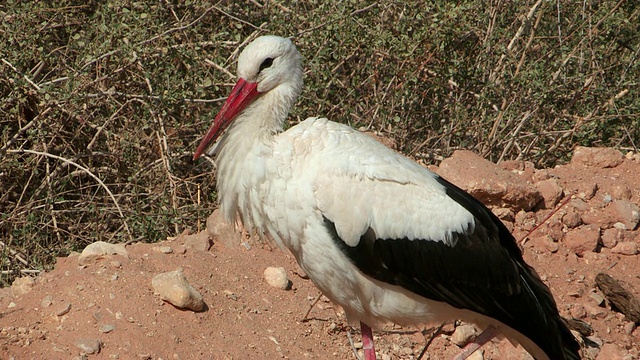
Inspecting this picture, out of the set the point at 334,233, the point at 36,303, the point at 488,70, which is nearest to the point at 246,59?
the point at 334,233

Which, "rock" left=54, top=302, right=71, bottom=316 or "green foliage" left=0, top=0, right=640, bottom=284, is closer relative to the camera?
"rock" left=54, top=302, right=71, bottom=316

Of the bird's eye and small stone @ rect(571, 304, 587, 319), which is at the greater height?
the bird's eye

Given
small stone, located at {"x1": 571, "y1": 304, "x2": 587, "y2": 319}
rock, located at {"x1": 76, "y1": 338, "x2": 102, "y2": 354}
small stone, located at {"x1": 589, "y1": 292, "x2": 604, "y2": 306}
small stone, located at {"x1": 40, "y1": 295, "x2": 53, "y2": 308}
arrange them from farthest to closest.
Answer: small stone, located at {"x1": 589, "y1": 292, "x2": 604, "y2": 306} < small stone, located at {"x1": 571, "y1": 304, "x2": 587, "y2": 319} < small stone, located at {"x1": 40, "y1": 295, "x2": 53, "y2": 308} < rock, located at {"x1": 76, "y1": 338, "x2": 102, "y2": 354}

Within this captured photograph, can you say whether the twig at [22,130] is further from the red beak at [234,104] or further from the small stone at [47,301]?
the red beak at [234,104]

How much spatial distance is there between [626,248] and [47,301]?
4190 millimetres

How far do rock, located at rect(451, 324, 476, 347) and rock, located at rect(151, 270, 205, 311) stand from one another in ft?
5.82

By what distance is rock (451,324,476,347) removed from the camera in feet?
19.4

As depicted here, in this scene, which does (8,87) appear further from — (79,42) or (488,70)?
(488,70)

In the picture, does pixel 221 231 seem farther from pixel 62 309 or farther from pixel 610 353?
pixel 610 353

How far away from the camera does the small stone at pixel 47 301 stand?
198 inches

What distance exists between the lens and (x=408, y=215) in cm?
464

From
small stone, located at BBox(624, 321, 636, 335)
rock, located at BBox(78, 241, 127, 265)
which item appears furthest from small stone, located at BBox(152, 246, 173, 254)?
small stone, located at BBox(624, 321, 636, 335)

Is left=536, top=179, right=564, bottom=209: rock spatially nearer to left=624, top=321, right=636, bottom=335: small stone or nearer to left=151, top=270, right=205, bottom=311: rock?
left=624, top=321, right=636, bottom=335: small stone

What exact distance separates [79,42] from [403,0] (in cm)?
254
